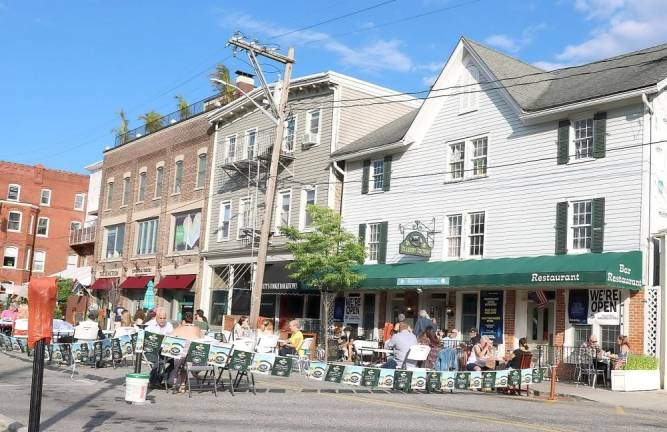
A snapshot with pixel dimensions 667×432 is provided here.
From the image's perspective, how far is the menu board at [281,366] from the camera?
1505 cm

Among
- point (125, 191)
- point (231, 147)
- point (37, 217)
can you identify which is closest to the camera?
point (231, 147)

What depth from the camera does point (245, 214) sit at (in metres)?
36.4

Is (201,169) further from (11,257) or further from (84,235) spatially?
(11,257)

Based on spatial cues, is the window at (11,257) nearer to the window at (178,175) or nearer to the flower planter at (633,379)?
the window at (178,175)

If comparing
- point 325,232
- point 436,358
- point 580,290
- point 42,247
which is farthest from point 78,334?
point 42,247

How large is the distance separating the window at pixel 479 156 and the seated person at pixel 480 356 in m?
7.66

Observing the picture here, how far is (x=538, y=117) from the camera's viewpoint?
23938mm

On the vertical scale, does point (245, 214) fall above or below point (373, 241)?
above

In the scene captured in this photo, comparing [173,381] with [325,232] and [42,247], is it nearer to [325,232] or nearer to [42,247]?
[325,232]

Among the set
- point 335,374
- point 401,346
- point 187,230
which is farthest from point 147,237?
point 335,374

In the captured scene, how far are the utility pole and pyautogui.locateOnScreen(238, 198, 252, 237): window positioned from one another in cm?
1008

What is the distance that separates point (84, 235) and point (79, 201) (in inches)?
715

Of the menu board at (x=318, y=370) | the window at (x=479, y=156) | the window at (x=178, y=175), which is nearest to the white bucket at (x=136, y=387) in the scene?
the menu board at (x=318, y=370)

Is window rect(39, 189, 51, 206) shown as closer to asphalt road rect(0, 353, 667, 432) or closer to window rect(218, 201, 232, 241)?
window rect(218, 201, 232, 241)
